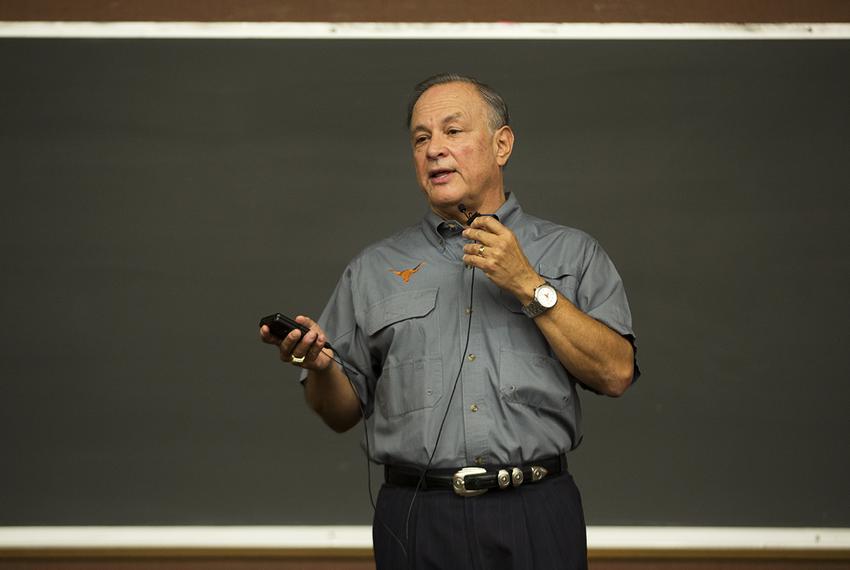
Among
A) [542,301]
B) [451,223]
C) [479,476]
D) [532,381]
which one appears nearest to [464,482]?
[479,476]

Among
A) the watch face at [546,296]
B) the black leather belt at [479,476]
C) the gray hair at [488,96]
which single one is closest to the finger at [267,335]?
the black leather belt at [479,476]

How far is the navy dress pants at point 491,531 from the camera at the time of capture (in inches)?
63.2

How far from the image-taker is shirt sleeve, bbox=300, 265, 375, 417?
1.82 m

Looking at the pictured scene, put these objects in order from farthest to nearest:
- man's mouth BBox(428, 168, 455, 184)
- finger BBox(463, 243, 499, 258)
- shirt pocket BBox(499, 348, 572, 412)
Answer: man's mouth BBox(428, 168, 455, 184) → shirt pocket BBox(499, 348, 572, 412) → finger BBox(463, 243, 499, 258)

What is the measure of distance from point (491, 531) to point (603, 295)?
1.54 feet

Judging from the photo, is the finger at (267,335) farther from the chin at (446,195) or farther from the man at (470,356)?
the chin at (446,195)

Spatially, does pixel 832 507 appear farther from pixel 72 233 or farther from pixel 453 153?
pixel 72 233

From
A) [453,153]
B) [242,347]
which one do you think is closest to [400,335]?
[453,153]

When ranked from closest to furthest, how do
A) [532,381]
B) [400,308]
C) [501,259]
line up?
[501,259] < [532,381] < [400,308]

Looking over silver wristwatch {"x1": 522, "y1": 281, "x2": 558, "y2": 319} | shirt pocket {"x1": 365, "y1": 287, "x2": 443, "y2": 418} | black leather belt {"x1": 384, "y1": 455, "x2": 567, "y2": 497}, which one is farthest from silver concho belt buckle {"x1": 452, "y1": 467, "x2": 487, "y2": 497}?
silver wristwatch {"x1": 522, "y1": 281, "x2": 558, "y2": 319}

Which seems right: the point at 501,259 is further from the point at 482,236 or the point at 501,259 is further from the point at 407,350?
the point at 407,350

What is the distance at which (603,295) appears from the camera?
1.70m

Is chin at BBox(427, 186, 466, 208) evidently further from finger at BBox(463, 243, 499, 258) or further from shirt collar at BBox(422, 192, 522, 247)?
finger at BBox(463, 243, 499, 258)

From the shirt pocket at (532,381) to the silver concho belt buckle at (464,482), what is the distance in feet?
0.44
